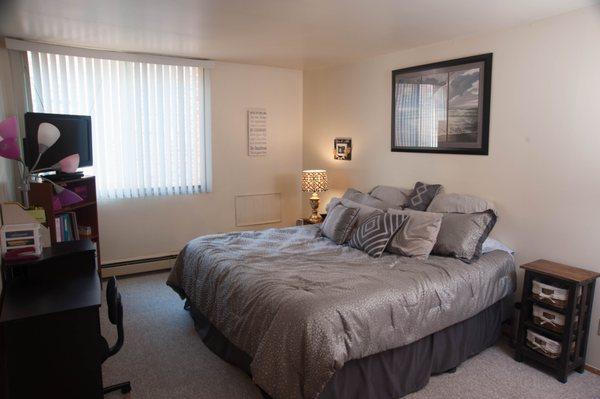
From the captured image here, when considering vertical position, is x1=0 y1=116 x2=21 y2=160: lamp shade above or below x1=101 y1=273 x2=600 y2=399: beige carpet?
above

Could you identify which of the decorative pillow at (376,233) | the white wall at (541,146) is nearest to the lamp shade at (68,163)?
the decorative pillow at (376,233)

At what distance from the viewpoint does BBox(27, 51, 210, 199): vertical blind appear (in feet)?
13.1

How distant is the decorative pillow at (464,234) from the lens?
296 cm

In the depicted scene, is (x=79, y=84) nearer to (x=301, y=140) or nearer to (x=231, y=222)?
(x=231, y=222)

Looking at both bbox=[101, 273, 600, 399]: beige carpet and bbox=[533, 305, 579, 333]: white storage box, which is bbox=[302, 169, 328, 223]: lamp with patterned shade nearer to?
bbox=[101, 273, 600, 399]: beige carpet

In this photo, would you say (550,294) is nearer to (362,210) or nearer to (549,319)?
(549,319)

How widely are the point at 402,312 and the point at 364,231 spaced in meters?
1.00

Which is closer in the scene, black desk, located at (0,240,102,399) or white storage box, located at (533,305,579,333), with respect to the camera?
black desk, located at (0,240,102,399)

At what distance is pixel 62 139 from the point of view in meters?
3.55

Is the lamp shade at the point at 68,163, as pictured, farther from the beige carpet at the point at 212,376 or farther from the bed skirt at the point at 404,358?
the bed skirt at the point at 404,358

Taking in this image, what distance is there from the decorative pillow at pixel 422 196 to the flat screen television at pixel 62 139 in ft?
9.96

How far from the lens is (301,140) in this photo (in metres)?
5.48

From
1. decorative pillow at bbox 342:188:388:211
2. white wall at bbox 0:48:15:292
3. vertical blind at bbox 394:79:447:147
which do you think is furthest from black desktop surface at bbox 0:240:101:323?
vertical blind at bbox 394:79:447:147

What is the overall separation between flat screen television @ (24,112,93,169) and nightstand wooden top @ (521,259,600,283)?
378 cm
